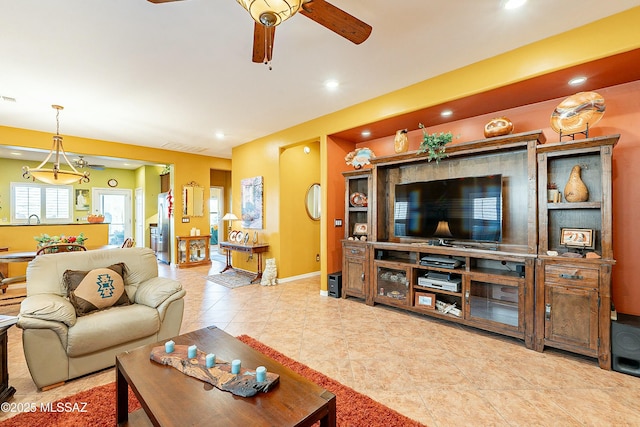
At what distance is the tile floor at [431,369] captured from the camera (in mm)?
1847

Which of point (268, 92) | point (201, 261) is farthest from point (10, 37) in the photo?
point (201, 261)

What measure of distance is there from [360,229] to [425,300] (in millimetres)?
1401

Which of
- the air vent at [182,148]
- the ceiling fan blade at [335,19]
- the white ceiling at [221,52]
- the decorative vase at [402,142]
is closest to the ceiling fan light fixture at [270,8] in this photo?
the ceiling fan blade at [335,19]

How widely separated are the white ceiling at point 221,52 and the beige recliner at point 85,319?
1.92 m

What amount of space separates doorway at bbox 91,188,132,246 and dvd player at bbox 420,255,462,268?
29.1 feet

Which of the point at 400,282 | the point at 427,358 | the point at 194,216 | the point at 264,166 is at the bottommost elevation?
the point at 427,358

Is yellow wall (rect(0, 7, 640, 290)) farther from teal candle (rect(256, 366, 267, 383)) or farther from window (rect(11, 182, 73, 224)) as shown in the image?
window (rect(11, 182, 73, 224))

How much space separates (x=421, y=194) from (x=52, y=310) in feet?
12.2

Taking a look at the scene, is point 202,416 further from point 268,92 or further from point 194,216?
point 194,216

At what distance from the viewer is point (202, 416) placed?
116cm

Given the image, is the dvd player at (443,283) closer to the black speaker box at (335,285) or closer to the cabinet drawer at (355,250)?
the cabinet drawer at (355,250)

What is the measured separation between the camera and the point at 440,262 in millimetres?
3334

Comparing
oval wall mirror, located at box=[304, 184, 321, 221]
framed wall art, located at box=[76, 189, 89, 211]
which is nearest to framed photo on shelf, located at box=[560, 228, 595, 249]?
oval wall mirror, located at box=[304, 184, 321, 221]

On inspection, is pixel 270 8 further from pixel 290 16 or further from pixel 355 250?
pixel 355 250
